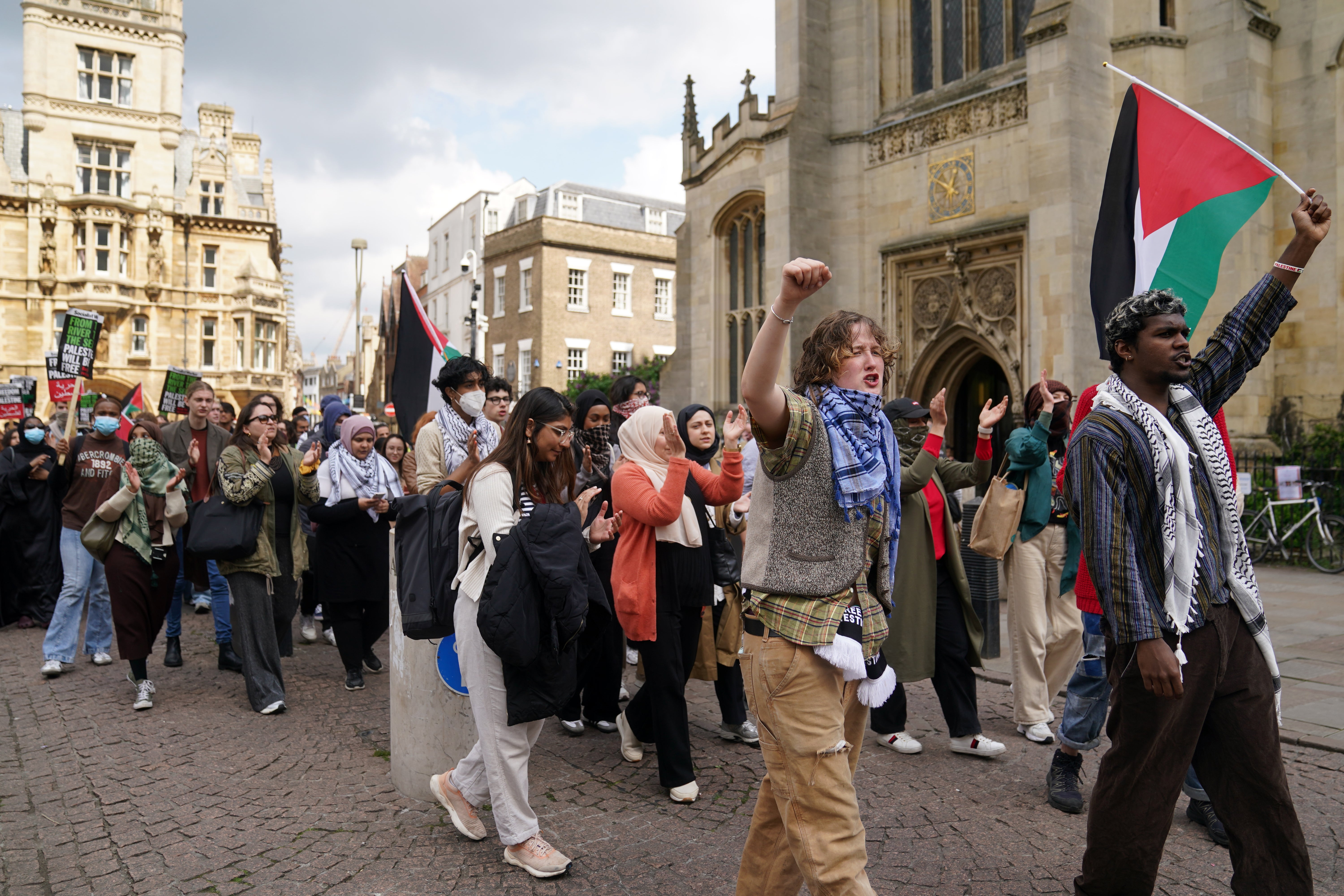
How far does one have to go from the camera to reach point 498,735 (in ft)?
12.1

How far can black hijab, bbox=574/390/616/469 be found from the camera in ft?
21.8

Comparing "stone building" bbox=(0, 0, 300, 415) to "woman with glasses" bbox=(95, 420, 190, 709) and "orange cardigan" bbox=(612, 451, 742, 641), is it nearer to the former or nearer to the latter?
"woman with glasses" bbox=(95, 420, 190, 709)

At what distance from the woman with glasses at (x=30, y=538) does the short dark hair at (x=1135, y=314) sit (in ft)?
32.6

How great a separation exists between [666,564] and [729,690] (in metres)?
1.21

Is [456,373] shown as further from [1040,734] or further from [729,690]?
[1040,734]

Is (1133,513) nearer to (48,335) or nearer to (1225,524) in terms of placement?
(1225,524)

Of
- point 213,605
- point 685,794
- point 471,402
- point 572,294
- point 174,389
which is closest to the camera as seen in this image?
point 685,794

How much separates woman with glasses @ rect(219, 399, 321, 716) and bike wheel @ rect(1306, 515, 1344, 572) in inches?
484

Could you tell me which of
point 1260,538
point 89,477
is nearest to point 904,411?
point 89,477

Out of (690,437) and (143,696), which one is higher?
(690,437)

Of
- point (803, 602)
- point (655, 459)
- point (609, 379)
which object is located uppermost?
point (609, 379)

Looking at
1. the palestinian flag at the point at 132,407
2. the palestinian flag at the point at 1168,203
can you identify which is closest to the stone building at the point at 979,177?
the palestinian flag at the point at 1168,203

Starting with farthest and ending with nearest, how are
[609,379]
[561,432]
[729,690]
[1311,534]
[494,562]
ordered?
[609,379] < [1311,534] < [729,690] < [561,432] < [494,562]

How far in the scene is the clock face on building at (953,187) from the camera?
1502cm
